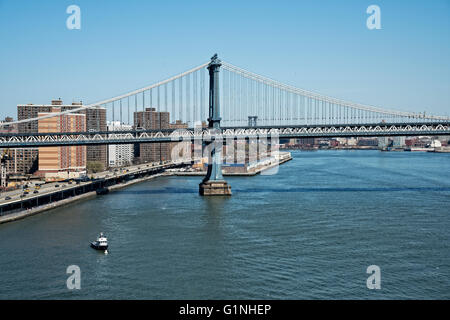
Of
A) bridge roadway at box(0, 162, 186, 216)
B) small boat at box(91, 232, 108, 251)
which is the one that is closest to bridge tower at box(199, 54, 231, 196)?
bridge roadway at box(0, 162, 186, 216)

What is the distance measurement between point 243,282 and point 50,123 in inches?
1433

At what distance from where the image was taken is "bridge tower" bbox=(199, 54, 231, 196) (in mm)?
26062

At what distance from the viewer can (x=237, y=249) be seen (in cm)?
1387

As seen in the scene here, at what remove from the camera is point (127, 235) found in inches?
622

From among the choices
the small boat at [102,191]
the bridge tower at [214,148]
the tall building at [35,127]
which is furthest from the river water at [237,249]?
the tall building at [35,127]

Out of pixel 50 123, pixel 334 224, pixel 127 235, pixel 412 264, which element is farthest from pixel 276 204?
pixel 50 123

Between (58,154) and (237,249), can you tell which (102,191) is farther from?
(237,249)

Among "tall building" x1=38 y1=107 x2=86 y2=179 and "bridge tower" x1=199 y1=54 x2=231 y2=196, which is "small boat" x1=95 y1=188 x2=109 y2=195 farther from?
Answer: "tall building" x1=38 y1=107 x2=86 y2=179

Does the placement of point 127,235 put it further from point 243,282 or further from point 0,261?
point 243,282

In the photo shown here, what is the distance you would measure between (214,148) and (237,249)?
12.8m

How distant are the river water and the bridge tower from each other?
8.90 ft

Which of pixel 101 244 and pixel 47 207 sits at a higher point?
pixel 101 244
